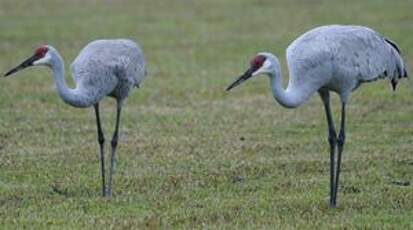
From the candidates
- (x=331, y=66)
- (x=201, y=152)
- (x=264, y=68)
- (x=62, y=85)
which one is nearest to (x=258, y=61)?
(x=264, y=68)

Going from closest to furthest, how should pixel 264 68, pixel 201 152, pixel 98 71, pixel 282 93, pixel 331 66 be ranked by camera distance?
pixel 264 68 < pixel 282 93 < pixel 331 66 < pixel 98 71 < pixel 201 152

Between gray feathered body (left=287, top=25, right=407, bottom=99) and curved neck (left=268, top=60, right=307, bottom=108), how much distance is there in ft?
0.39

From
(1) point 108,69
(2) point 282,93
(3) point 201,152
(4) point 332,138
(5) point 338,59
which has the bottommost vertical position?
(3) point 201,152

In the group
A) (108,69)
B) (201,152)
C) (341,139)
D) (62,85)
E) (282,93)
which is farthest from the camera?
(201,152)

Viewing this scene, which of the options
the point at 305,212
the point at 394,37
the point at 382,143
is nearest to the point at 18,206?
the point at 305,212

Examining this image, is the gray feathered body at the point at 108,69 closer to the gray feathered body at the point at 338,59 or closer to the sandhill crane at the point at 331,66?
the sandhill crane at the point at 331,66

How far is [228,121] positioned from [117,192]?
4.26 m

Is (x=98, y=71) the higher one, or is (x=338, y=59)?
(x=338, y=59)

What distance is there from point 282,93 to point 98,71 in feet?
5.99

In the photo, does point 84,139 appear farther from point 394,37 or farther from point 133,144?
point 394,37

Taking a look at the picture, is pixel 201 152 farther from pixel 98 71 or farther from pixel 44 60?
pixel 44 60

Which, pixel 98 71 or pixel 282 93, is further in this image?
pixel 98 71

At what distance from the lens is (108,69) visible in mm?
9883

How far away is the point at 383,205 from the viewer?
9211 mm
